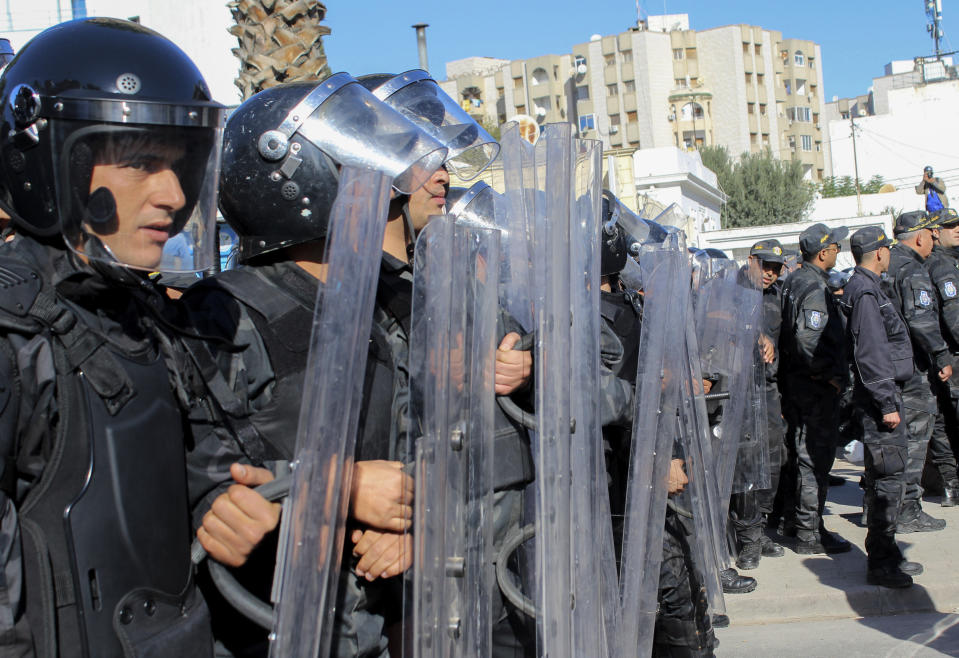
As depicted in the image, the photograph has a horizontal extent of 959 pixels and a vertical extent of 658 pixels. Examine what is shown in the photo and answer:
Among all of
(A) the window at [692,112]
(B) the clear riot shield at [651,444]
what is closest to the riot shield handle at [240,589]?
(B) the clear riot shield at [651,444]

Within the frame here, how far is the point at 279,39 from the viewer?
790 cm

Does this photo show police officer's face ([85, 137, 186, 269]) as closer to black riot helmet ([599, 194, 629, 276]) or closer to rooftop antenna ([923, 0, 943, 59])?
black riot helmet ([599, 194, 629, 276])

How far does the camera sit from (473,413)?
208 cm

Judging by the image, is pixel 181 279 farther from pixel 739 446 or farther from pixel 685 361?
pixel 739 446

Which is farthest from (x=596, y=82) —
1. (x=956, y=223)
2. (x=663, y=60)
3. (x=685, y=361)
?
(x=685, y=361)

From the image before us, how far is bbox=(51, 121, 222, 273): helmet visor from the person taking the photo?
5.49 ft

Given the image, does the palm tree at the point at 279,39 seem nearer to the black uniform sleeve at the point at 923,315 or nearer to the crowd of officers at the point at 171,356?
the black uniform sleeve at the point at 923,315

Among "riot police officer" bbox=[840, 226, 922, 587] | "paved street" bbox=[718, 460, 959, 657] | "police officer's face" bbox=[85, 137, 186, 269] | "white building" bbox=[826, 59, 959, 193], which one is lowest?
"paved street" bbox=[718, 460, 959, 657]

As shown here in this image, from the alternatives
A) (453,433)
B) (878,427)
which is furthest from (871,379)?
(453,433)

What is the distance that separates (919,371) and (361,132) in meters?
6.10

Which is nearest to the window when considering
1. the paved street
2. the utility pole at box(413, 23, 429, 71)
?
the utility pole at box(413, 23, 429, 71)

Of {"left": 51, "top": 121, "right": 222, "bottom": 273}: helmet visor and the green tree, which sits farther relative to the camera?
the green tree

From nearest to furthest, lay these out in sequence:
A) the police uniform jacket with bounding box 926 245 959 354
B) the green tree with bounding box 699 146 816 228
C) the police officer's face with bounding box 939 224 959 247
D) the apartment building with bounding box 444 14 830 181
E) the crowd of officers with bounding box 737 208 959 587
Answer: the crowd of officers with bounding box 737 208 959 587
the police uniform jacket with bounding box 926 245 959 354
the police officer's face with bounding box 939 224 959 247
the green tree with bounding box 699 146 816 228
the apartment building with bounding box 444 14 830 181

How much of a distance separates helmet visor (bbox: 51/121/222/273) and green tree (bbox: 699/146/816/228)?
52.6 metres
